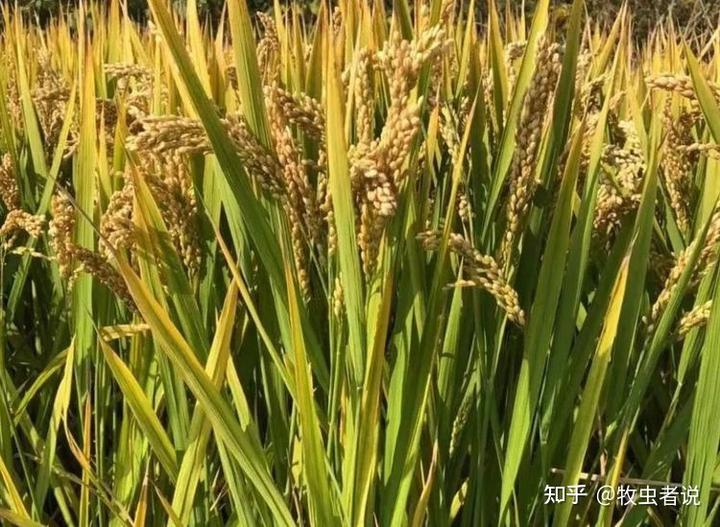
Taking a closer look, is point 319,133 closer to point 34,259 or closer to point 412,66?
point 412,66

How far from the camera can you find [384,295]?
29.2 inches

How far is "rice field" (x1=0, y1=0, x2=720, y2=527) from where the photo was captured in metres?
0.78

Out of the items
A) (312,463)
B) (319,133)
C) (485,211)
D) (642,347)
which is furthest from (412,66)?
(642,347)

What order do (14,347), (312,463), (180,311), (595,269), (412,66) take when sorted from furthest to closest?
1. (14,347)
2. (595,269)
3. (180,311)
4. (312,463)
5. (412,66)

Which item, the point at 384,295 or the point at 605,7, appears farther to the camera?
the point at 605,7

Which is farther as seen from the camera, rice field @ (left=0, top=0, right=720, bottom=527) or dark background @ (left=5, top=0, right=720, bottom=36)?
dark background @ (left=5, top=0, right=720, bottom=36)

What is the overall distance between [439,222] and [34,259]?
0.78 meters

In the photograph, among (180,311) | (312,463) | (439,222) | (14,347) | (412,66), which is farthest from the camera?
(14,347)

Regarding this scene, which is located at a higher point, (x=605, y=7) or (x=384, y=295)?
(x=605, y=7)

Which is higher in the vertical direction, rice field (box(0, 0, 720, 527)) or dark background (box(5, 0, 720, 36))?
dark background (box(5, 0, 720, 36))

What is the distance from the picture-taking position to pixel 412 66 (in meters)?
0.69

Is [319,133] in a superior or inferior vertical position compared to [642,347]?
superior

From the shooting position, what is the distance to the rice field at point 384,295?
782 mm

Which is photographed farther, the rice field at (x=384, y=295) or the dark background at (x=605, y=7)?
the dark background at (x=605, y=7)
